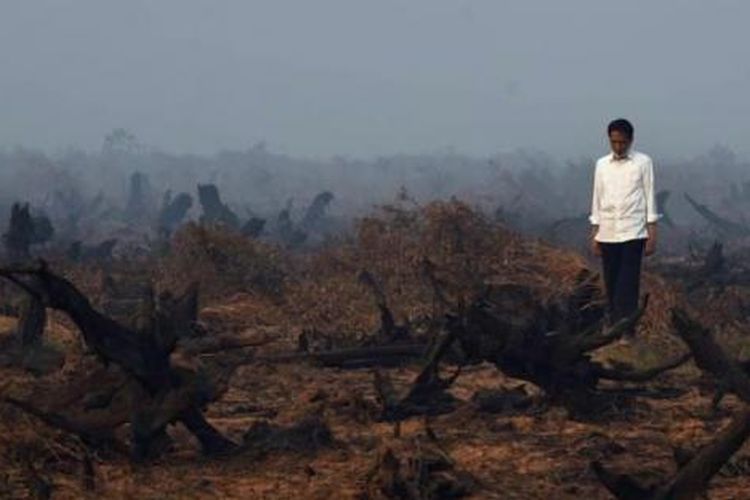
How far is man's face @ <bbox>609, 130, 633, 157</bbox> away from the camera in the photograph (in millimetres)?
9758

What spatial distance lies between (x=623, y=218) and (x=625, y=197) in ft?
0.60

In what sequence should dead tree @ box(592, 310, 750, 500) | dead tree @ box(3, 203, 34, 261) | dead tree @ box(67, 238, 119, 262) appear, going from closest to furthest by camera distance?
dead tree @ box(592, 310, 750, 500) < dead tree @ box(3, 203, 34, 261) < dead tree @ box(67, 238, 119, 262)

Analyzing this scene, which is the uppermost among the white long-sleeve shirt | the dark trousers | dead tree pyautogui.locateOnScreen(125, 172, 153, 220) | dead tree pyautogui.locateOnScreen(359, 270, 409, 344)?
Result: the white long-sleeve shirt

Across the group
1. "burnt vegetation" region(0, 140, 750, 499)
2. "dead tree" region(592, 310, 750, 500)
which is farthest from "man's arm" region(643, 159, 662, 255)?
"dead tree" region(592, 310, 750, 500)

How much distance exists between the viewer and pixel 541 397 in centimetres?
859

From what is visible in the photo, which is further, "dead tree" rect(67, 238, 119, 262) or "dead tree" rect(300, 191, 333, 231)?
"dead tree" rect(300, 191, 333, 231)

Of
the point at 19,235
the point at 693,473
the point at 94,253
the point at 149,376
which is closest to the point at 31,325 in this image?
the point at 149,376

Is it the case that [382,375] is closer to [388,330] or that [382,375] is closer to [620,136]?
[388,330]

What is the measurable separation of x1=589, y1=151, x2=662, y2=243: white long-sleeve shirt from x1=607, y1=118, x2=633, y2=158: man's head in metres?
0.09

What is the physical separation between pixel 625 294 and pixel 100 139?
156 metres

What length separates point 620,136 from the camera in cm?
974

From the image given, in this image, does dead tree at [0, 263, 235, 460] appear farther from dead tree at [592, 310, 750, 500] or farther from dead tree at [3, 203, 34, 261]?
dead tree at [3, 203, 34, 261]

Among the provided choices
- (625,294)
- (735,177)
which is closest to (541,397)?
(625,294)

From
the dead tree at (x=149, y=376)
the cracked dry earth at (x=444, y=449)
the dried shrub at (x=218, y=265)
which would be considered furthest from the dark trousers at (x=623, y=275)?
the dried shrub at (x=218, y=265)
